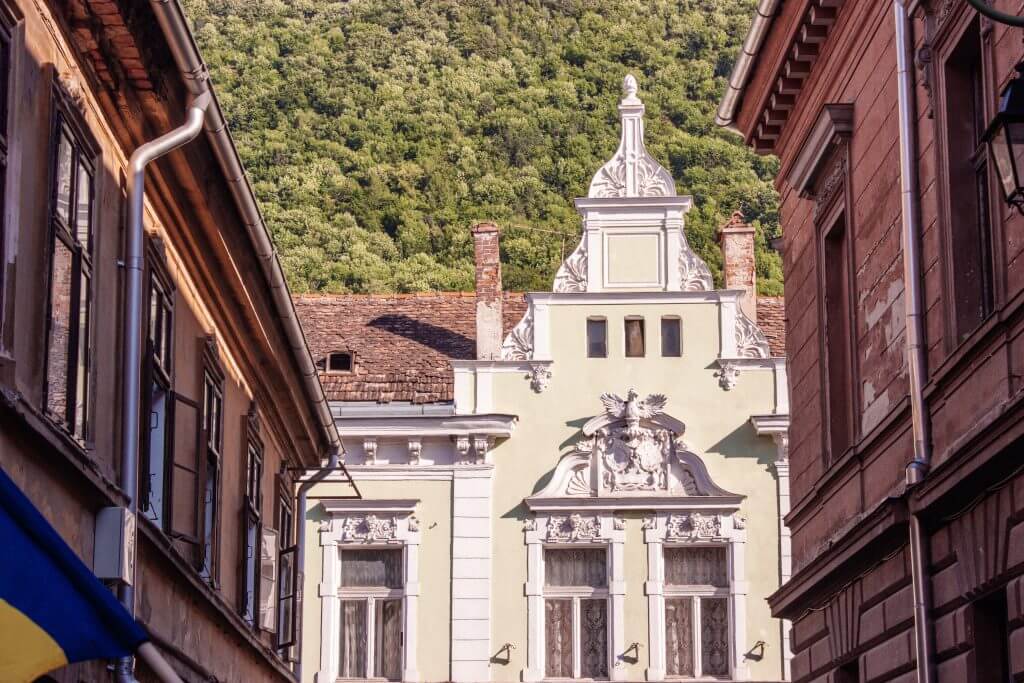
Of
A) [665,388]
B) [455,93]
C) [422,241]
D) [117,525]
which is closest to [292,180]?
[422,241]

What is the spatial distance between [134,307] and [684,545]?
17564 mm

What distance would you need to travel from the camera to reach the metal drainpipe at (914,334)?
13414 millimetres

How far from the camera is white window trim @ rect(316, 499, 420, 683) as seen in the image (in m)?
29.8

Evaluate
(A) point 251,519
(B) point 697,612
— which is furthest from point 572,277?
(A) point 251,519

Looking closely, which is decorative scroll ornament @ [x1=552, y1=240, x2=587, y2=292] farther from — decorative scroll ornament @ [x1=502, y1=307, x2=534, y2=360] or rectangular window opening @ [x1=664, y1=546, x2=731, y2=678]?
rectangular window opening @ [x1=664, y1=546, x2=731, y2=678]

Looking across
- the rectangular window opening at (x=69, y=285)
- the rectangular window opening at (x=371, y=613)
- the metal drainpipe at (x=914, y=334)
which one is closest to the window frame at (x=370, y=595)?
the rectangular window opening at (x=371, y=613)

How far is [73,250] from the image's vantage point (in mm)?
12281

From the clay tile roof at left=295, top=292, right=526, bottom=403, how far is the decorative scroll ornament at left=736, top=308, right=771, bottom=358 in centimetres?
393

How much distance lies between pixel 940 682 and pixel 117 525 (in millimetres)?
5501

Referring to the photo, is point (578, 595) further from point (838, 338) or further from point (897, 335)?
point (897, 335)

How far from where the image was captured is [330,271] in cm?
6738

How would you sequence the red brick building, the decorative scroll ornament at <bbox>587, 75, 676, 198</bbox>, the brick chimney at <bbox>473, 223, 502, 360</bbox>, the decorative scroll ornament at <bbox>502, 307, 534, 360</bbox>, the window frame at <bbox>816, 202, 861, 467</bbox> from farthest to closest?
the decorative scroll ornament at <bbox>587, 75, 676, 198</bbox>, the brick chimney at <bbox>473, 223, 502, 360</bbox>, the decorative scroll ornament at <bbox>502, 307, 534, 360</bbox>, the window frame at <bbox>816, 202, 861, 467</bbox>, the red brick building

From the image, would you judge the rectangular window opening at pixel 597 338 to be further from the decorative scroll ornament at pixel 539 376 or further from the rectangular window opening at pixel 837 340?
the rectangular window opening at pixel 837 340

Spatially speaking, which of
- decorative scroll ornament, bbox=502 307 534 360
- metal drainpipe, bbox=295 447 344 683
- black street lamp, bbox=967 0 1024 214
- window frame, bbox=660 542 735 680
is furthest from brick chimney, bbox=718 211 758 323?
black street lamp, bbox=967 0 1024 214
